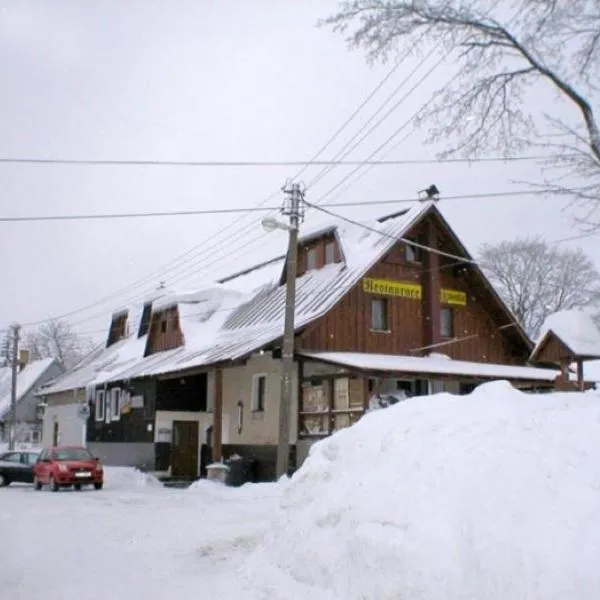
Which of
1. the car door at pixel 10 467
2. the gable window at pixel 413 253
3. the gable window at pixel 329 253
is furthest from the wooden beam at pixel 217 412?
the car door at pixel 10 467

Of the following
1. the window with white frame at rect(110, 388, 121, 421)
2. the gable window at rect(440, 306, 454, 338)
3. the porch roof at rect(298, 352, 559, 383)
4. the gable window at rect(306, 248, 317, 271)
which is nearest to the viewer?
the porch roof at rect(298, 352, 559, 383)

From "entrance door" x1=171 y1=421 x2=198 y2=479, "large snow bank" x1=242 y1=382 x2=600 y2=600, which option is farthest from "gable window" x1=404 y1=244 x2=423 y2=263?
"large snow bank" x1=242 y1=382 x2=600 y2=600

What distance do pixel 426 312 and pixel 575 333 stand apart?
8994 millimetres

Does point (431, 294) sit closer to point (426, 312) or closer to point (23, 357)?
point (426, 312)

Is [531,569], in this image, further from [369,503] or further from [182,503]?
[182,503]

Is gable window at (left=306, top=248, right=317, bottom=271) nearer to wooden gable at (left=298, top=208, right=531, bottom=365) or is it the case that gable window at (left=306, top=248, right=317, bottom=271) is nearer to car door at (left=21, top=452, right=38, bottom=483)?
wooden gable at (left=298, top=208, right=531, bottom=365)

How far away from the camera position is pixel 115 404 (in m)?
35.1

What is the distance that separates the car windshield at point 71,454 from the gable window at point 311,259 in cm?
1060

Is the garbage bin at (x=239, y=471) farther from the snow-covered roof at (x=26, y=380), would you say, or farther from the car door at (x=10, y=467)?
the snow-covered roof at (x=26, y=380)

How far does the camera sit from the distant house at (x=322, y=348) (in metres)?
23.9

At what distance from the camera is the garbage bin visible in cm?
2383

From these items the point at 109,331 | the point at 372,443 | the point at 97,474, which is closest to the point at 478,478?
the point at 372,443

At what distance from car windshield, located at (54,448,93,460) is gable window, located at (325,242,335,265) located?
10834 mm

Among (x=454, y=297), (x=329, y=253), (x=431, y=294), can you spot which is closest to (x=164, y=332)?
(x=329, y=253)
